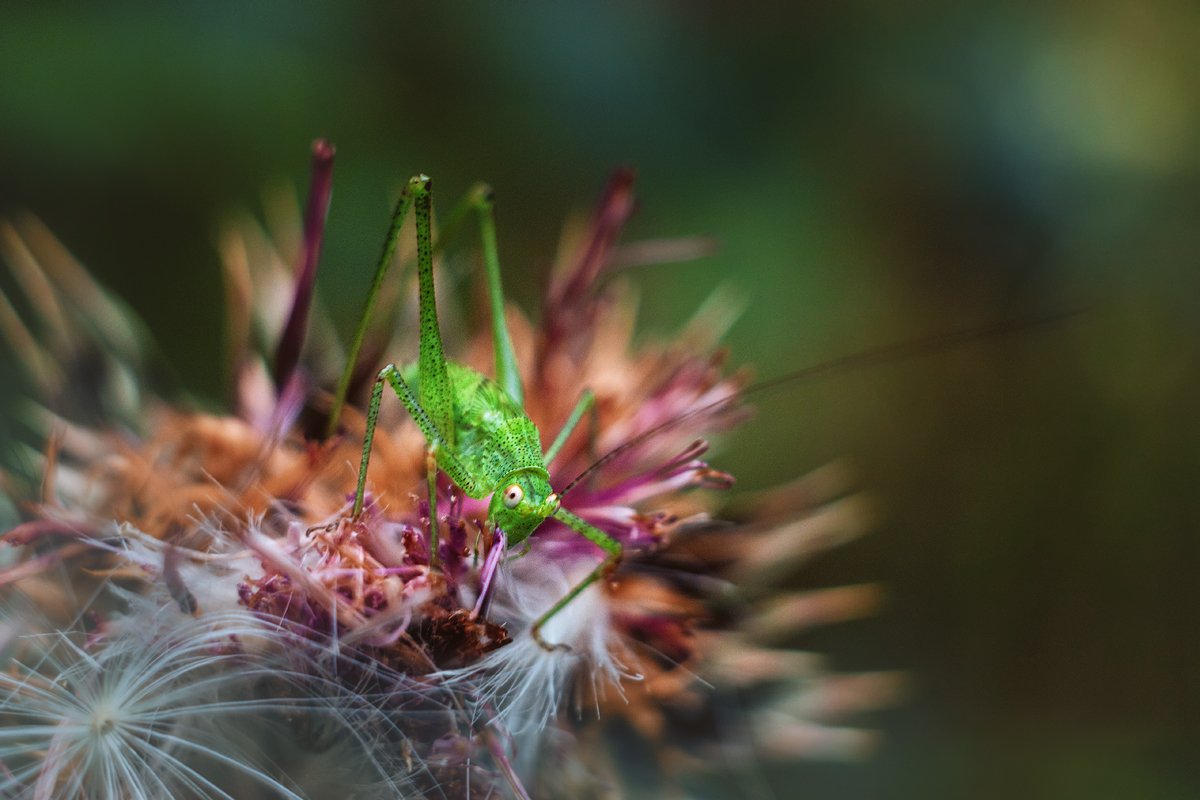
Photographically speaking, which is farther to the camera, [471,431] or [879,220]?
[879,220]

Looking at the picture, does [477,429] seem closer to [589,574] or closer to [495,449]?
[495,449]

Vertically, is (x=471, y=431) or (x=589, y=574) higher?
(x=471, y=431)

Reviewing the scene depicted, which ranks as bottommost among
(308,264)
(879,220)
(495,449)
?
(495,449)

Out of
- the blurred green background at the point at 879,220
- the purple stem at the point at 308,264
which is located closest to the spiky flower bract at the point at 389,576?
the purple stem at the point at 308,264

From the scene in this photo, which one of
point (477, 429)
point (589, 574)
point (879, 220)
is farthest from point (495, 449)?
point (879, 220)

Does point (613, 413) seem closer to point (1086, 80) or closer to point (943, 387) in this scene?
point (943, 387)

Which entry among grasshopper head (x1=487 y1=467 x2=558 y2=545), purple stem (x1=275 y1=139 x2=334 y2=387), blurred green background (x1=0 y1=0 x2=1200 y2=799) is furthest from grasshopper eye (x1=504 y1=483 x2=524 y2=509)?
blurred green background (x1=0 y1=0 x2=1200 y2=799)

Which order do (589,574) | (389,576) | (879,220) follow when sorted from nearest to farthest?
(389,576), (589,574), (879,220)

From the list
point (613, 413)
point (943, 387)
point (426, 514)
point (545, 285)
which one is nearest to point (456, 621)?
point (426, 514)
